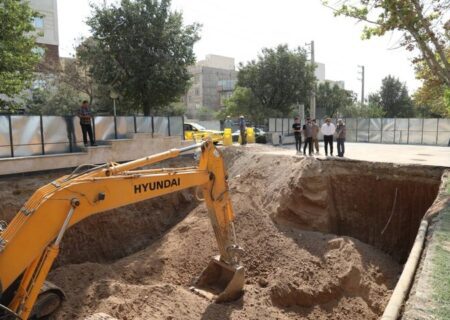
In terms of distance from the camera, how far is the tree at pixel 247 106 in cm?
3376

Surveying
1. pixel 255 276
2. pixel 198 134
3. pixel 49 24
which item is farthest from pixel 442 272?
pixel 49 24

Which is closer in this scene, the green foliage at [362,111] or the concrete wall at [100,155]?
the concrete wall at [100,155]

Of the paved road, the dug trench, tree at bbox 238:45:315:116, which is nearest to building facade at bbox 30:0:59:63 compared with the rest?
tree at bbox 238:45:315:116

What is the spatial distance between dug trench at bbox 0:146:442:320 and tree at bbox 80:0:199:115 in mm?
6678

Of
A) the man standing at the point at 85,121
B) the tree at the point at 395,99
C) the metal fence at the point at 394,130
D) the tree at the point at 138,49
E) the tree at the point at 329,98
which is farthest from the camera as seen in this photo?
the tree at the point at 395,99

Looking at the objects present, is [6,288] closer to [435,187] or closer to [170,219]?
[170,219]

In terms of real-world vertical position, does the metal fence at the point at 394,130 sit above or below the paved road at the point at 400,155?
above

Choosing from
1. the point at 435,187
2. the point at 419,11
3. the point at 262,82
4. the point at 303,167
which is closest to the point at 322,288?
the point at 303,167

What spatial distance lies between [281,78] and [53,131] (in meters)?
21.1

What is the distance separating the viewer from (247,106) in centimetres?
3553

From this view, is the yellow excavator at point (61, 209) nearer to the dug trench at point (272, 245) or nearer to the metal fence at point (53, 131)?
the dug trench at point (272, 245)

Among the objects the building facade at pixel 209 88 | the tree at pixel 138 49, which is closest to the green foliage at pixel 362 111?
the building facade at pixel 209 88

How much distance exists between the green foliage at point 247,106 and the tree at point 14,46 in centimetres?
2083

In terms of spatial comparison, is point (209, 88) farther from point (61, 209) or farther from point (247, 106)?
point (61, 209)
